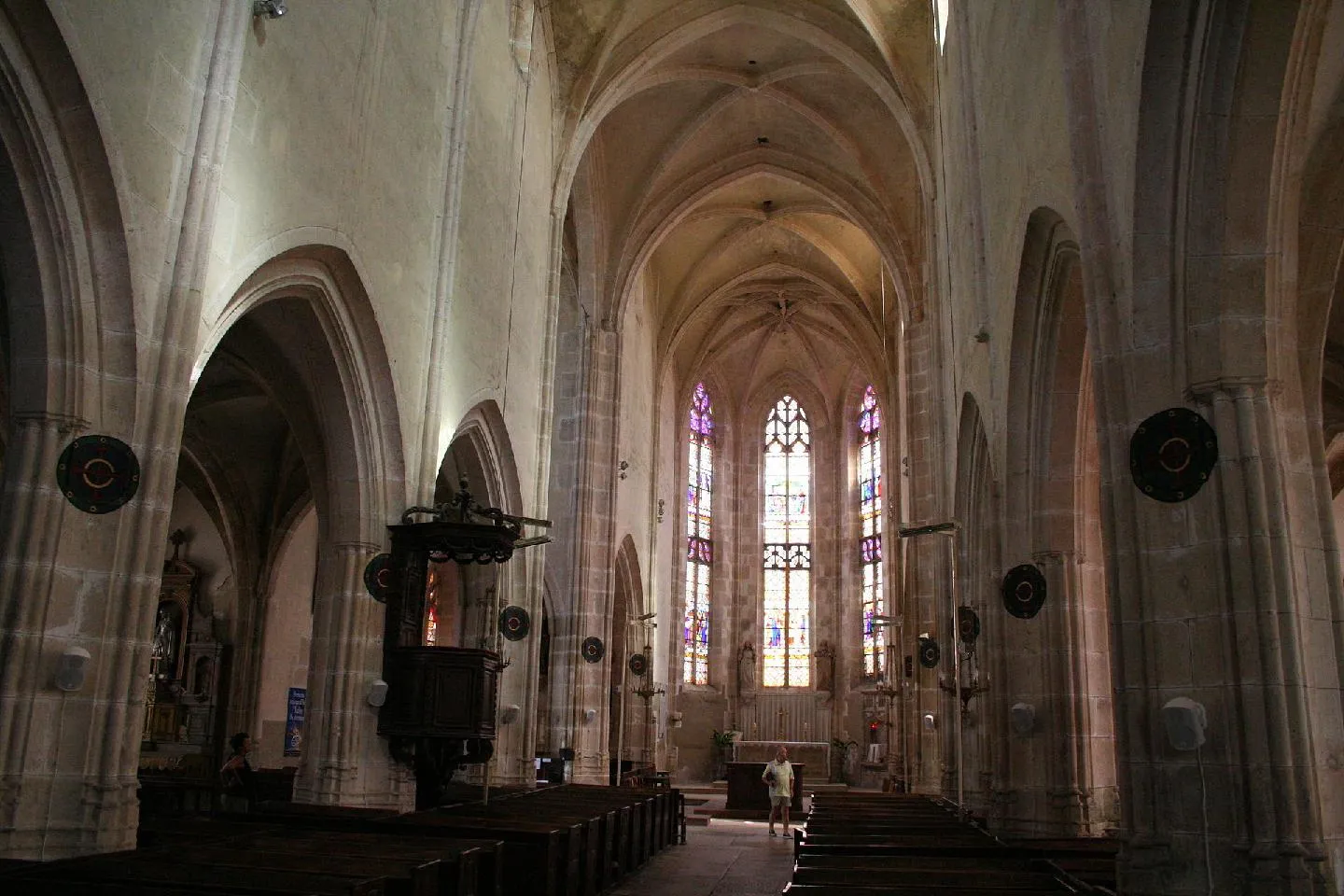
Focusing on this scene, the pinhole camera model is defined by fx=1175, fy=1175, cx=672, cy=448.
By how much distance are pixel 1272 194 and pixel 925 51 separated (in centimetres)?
1251

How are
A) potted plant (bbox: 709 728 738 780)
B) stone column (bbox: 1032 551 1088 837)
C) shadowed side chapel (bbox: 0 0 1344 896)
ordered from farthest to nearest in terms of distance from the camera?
potted plant (bbox: 709 728 738 780), stone column (bbox: 1032 551 1088 837), shadowed side chapel (bbox: 0 0 1344 896)

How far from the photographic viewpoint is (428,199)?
13273 mm

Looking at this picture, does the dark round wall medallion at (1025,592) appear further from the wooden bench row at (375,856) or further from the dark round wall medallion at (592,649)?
the dark round wall medallion at (592,649)

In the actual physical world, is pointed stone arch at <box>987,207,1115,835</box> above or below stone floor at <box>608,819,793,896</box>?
above

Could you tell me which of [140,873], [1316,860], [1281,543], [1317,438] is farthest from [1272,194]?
[140,873]

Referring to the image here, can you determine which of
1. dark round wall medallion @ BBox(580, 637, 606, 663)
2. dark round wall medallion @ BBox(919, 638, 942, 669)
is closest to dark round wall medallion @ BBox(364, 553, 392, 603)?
dark round wall medallion @ BBox(919, 638, 942, 669)

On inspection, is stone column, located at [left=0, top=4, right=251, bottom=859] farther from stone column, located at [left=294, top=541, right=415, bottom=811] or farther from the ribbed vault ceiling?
the ribbed vault ceiling

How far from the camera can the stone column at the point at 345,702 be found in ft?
37.8

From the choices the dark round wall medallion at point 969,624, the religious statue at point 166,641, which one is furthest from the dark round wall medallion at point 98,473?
the religious statue at point 166,641

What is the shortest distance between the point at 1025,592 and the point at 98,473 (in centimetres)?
775

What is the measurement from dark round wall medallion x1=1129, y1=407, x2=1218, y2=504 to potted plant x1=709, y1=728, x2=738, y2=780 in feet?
83.2

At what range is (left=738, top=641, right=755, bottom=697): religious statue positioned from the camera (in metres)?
33.1

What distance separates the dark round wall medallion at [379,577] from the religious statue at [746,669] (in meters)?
22.2

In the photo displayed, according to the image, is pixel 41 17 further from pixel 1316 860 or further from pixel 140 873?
pixel 1316 860
